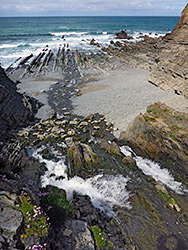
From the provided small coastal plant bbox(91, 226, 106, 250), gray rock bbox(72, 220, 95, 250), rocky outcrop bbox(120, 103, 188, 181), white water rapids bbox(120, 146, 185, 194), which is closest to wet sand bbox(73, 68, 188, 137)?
rocky outcrop bbox(120, 103, 188, 181)

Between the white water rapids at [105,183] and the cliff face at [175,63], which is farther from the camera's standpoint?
the cliff face at [175,63]

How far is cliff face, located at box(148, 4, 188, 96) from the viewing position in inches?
810

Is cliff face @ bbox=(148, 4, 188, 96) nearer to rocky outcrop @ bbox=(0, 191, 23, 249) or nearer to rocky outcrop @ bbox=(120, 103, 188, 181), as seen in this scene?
rocky outcrop @ bbox=(120, 103, 188, 181)

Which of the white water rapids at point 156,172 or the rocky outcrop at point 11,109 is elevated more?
the rocky outcrop at point 11,109

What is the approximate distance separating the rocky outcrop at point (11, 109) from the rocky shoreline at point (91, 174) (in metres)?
0.10

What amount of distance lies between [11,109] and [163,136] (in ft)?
45.2

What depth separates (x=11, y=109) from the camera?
672 inches

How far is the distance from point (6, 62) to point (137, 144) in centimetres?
3779

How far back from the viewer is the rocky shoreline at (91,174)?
6746mm

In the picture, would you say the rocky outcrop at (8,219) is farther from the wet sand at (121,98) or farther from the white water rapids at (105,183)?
the wet sand at (121,98)

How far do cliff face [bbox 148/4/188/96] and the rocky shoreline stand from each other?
5.7 inches

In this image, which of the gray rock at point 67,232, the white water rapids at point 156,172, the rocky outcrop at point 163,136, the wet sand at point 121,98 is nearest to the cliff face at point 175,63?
the wet sand at point 121,98

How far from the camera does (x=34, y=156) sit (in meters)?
13.9

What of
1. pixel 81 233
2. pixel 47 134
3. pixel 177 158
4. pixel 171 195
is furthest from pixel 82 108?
pixel 81 233
